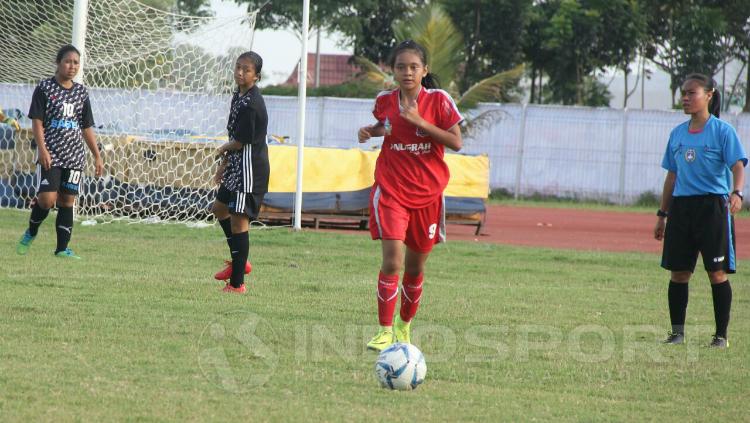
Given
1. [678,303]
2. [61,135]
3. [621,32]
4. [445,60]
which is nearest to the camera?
[678,303]

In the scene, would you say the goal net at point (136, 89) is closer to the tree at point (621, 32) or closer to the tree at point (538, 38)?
the tree at point (621, 32)

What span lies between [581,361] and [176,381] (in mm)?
2431

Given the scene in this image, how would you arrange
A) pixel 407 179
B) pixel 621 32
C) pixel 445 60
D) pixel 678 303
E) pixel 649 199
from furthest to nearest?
pixel 621 32 → pixel 649 199 → pixel 445 60 → pixel 678 303 → pixel 407 179

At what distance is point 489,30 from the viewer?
33.1 meters

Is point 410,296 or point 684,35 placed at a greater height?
point 684,35

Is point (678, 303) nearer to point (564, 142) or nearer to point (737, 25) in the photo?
point (564, 142)

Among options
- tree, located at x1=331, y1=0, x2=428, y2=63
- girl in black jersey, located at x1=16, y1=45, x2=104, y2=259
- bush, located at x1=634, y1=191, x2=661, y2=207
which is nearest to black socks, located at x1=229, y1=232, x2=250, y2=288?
girl in black jersey, located at x1=16, y1=45, x2=104, y2=259

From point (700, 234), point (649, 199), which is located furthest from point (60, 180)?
point (649, 199)

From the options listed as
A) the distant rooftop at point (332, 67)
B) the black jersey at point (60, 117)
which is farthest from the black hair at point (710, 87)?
the distant rooftop at point (332, 67)

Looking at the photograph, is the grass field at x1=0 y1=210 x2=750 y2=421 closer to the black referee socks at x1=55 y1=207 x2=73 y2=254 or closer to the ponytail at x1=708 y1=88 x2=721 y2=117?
the black referee socks at x1=55 y1=207 x2=73 y2=254

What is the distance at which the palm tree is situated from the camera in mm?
26984

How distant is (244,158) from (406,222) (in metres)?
2.68

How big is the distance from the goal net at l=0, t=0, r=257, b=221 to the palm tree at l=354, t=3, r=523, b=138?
31.3 ft

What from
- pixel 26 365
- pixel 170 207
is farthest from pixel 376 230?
pixel 170 207
